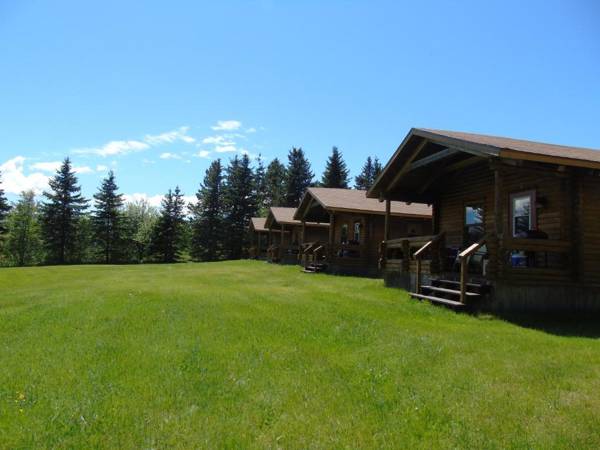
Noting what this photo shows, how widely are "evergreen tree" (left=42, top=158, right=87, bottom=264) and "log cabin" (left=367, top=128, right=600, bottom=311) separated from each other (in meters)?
43.7

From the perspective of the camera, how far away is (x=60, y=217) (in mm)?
50062

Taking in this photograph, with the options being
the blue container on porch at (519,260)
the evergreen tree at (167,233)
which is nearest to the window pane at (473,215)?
the blue container on porch at (519,260)

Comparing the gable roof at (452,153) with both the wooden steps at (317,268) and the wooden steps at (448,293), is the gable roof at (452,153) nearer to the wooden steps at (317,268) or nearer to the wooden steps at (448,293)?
the wooden steps at (448,293)

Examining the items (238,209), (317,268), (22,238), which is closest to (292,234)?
(317,268)

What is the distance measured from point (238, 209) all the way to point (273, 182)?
16.8 metres

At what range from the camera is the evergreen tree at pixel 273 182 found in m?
67.9

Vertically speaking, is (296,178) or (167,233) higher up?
(296,178)

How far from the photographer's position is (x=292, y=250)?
34.4m

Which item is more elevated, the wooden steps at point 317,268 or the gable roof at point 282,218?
the gable roof at point 282,218

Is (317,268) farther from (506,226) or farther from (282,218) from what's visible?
(282,218)

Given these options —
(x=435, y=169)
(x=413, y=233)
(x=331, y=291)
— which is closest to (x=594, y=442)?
(x=331, y=291)

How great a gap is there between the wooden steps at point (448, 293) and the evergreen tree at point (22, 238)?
6057 cm

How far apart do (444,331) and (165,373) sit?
4.80 meters

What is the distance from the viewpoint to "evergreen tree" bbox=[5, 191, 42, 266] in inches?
2440
